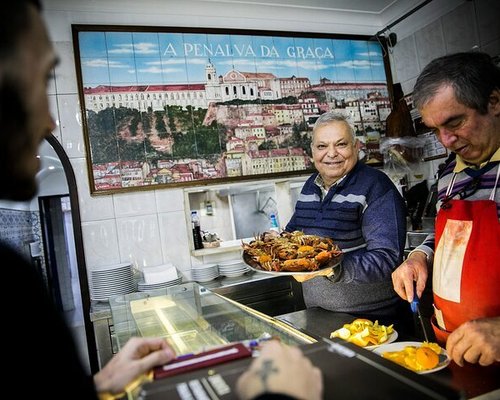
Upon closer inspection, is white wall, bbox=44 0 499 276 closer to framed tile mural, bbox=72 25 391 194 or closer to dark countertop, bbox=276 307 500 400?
framed tile mural, bbox=72 25 391 194

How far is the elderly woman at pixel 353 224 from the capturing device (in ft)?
7.13

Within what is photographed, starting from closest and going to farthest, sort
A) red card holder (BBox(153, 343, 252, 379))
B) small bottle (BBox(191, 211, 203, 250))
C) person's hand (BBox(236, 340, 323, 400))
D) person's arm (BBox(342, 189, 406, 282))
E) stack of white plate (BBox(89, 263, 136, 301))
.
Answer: person's hand (BBox(236, 340, 323, 400)) < red card holder (BBox(153, 343, 252, 379)) < person's arm (BBox(342, 189, 406, 282)) < stack of white plate (BBox(89, 263, 136, 301)) < small bottle (BBox(191, 211, 203, 250))

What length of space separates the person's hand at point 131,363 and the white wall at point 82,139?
2.87 m

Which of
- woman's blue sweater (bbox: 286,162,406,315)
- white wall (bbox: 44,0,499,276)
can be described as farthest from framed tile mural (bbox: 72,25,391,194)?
woman's blue sweater (bbox: 286,162,406,315)

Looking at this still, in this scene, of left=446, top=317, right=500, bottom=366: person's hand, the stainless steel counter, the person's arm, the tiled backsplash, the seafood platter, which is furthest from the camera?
the tiled backsplash

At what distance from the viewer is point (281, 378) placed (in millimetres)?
717

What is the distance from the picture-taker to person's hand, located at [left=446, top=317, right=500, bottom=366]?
4.22 feet

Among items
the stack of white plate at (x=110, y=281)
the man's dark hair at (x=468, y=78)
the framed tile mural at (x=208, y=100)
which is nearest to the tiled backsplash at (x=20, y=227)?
the stack of white plate at (x=110, y=281)

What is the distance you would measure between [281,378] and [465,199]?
4.84ft

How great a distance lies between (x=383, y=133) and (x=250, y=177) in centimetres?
184

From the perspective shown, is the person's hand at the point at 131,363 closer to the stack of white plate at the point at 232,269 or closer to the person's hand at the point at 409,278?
the person's hand at the point at 409,278

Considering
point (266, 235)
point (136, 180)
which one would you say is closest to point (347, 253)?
point (266, 235)

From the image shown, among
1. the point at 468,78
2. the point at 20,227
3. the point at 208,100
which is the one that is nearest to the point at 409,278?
the point at 468,78

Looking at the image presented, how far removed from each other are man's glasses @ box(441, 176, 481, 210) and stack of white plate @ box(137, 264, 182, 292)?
2401mm
